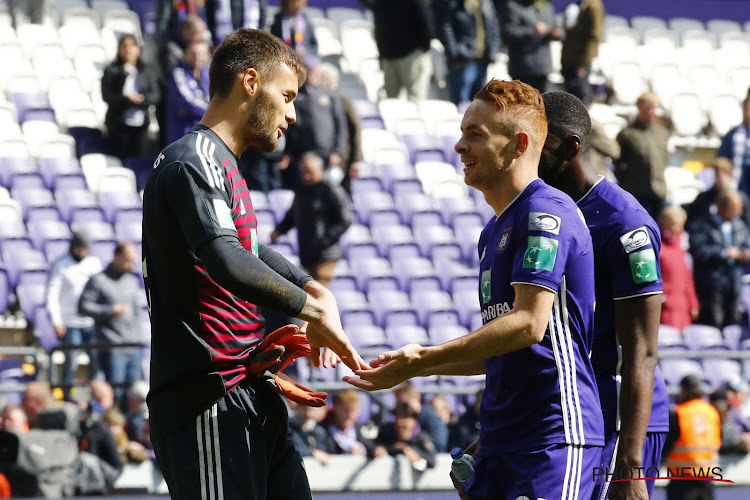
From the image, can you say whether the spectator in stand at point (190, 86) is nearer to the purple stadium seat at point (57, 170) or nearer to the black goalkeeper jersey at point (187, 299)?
the purple stadium seat at point (57, 170)

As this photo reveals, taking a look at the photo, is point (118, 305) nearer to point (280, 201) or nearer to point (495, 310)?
point (280, 201)

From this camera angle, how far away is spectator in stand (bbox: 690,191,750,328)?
36.9 ft

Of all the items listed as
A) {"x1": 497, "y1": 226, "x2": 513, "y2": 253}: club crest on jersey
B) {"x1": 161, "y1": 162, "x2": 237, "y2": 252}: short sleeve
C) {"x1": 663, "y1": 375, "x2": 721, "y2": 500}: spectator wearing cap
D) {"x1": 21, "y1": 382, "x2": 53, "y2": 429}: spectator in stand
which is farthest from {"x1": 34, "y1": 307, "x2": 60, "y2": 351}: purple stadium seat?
{"x1": 497, "y1": 226, "x2": 513, "y2": 253}: club crest on jersey

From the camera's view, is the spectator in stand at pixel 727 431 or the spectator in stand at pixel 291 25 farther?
the spectator in stand at pixel 291 25

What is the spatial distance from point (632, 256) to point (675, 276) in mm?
7293

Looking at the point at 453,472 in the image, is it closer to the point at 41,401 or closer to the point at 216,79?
the point at 216,79

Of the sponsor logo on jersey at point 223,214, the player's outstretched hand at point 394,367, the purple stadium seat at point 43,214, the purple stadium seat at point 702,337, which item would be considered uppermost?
the purple stadium seat at point 43,214

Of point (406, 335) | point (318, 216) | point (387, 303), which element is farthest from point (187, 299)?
point (387, 303)

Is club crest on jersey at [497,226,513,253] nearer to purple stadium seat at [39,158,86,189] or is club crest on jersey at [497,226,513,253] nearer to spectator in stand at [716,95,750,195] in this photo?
purple stadium seat at [39,158,86,189]

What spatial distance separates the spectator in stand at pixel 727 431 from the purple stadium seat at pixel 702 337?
153 centimetres

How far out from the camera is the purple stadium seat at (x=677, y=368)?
35.4ft

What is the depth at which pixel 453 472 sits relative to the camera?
3.72 meters

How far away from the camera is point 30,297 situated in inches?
394

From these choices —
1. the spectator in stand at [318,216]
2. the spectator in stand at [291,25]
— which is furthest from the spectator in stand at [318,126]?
the spectator in stand at [318,216]
